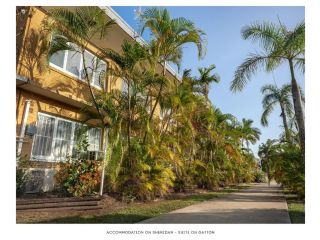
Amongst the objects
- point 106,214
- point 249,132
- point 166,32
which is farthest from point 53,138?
point 249,132

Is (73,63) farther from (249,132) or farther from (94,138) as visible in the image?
(249,132)

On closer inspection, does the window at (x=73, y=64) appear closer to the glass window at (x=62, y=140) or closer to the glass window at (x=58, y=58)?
the glass window at (x=58, y=58)

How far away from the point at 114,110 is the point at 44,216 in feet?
12.7

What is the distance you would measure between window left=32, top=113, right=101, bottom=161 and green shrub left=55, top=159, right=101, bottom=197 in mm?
1363

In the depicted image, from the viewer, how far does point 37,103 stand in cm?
925

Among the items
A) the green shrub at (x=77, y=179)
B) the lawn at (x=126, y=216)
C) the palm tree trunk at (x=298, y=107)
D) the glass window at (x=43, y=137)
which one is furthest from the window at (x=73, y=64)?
the palm tree trunk at (x=298, y=107)

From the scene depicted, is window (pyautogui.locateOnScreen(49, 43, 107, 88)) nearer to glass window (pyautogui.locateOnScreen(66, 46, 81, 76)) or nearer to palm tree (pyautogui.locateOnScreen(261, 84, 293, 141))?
glass window (pyautogui.locateOnScreen(66, 46, 81, 76))

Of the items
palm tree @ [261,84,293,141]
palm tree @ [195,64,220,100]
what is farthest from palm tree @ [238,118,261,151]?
palm tree @ [195,64,220,100]

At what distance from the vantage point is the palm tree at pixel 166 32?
9703 mm

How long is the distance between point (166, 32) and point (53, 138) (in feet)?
18.6

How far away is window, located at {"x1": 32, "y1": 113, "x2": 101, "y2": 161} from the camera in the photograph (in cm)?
940

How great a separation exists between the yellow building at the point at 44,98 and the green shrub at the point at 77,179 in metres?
0.86
